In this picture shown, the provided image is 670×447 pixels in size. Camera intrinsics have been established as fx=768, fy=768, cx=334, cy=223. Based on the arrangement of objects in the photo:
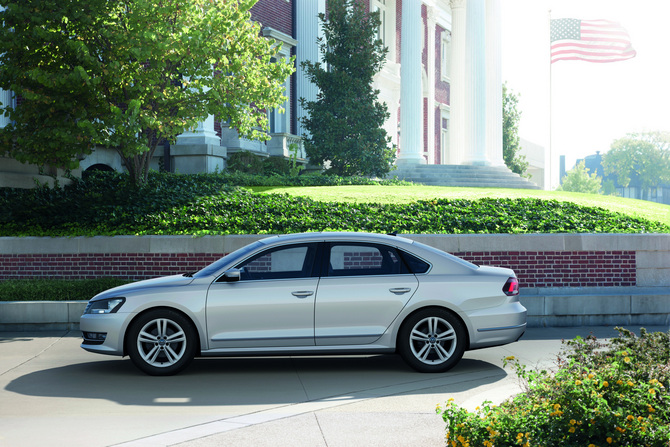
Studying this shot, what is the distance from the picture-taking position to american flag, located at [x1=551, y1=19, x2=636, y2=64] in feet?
117

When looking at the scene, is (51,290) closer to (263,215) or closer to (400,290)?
(263,215)

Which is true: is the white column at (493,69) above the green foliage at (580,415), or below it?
above

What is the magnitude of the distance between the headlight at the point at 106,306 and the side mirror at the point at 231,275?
111 centimetres

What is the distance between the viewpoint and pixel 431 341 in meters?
8.30

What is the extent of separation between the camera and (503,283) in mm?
8508

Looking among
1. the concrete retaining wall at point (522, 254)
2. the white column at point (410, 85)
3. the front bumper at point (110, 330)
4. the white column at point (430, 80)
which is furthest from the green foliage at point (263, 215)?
the white column at point (430, 80)

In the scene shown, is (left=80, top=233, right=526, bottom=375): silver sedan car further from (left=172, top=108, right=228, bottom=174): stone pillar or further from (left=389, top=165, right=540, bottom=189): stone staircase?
(left=389, top=165, right=540, bottom=189): stone staircase

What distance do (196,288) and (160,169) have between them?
15342 mm

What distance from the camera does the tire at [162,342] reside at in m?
8.12

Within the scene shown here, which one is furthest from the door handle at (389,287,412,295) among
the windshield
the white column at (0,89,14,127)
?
the white column at (0,89,14,127)

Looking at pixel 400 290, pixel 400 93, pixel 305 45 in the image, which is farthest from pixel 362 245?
pixel 400 93

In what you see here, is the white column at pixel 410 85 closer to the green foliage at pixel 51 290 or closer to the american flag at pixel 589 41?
the american flag at pixel 589 41

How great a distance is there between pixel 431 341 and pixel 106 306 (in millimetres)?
3535

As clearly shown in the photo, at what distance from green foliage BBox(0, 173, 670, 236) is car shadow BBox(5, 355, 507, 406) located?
506 centimetres
